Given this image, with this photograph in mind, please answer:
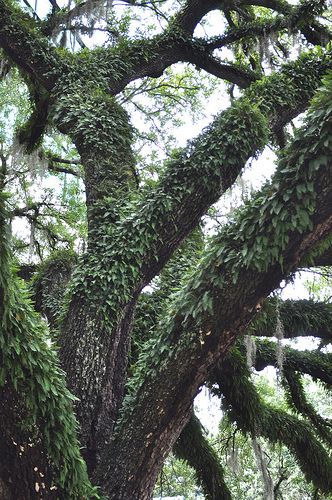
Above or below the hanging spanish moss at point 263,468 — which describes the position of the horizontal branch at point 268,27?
above

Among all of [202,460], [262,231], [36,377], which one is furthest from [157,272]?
[202,460]

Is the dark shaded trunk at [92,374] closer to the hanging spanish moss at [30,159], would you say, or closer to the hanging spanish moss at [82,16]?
the hanging spanish moss at [30,159]

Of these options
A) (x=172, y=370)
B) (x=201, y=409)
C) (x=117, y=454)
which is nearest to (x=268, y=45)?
(x=172, y=370)

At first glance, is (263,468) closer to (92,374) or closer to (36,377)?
(92,374)

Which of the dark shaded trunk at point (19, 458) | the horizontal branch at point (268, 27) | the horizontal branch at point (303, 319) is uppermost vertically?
the horizontal branch at point (268, 27)

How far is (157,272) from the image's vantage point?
4152mm

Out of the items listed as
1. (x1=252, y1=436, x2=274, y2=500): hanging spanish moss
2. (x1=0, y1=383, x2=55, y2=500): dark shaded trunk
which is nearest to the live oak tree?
(x1=0, y1=383, x2=55, y2=500): dark shaded trunk

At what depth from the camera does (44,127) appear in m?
5.99

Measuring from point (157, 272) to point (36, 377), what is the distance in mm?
1676

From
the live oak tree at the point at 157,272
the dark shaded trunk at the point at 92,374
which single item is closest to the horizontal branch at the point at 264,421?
the live oak tree at the point at 157,272

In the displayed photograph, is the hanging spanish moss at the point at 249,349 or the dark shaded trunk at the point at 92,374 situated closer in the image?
the dark shaded trunk at the point at 92,374

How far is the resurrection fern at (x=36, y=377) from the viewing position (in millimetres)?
2451

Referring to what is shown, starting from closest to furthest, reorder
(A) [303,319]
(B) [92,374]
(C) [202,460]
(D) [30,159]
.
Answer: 1. (B) [92,374]
2. (C) [202,460]
3. (A) [303,319]
4. (D) [30,159]

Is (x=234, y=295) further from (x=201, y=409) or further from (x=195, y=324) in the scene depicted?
(x=201, y=409)
